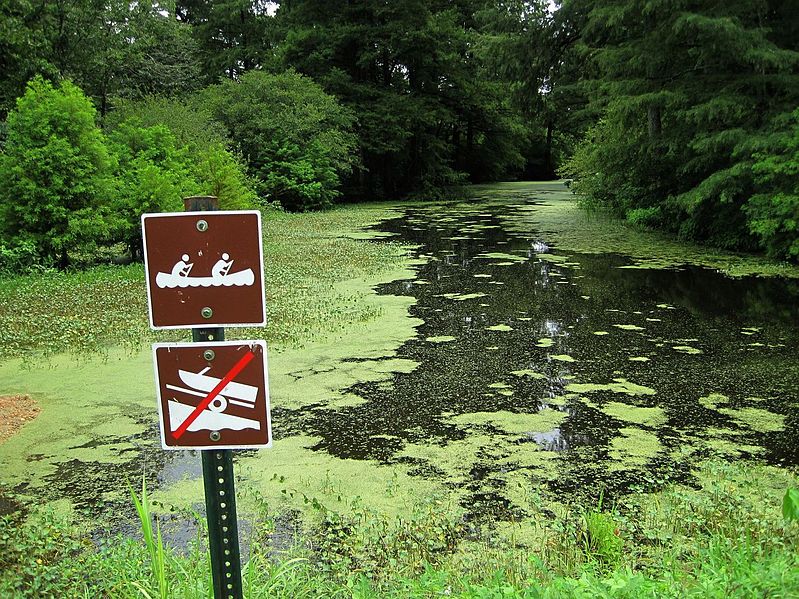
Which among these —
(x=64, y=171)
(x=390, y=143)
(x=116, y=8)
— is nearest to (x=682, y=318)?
(x=64, y=171)

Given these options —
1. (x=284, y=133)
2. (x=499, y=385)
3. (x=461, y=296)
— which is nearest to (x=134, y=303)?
(x=461, y=296)

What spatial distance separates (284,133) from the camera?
2080 centimetres

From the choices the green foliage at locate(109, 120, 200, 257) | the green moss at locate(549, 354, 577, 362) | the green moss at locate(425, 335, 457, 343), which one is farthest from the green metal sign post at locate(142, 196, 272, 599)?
the green foliage at locate(109, 120, 200, 257)

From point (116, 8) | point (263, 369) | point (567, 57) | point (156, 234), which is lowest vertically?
point (263, 369)

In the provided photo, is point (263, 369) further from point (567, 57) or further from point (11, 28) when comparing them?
point (567, 57)

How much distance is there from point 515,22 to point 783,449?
15813 mm

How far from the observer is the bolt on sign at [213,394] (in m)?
1.70

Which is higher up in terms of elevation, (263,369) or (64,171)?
(64,171)

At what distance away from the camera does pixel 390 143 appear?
25672 millimetres

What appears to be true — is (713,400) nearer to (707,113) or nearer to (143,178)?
(707,113)

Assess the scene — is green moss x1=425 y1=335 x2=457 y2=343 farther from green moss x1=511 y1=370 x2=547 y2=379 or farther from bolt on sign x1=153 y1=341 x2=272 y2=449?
bolt on sign x1=153 y1=341 x2=272 y2=449

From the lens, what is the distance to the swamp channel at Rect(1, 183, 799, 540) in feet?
12.5

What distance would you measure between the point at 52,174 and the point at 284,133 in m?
12.2

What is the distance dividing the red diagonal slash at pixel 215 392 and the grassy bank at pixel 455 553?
54 centimetres
